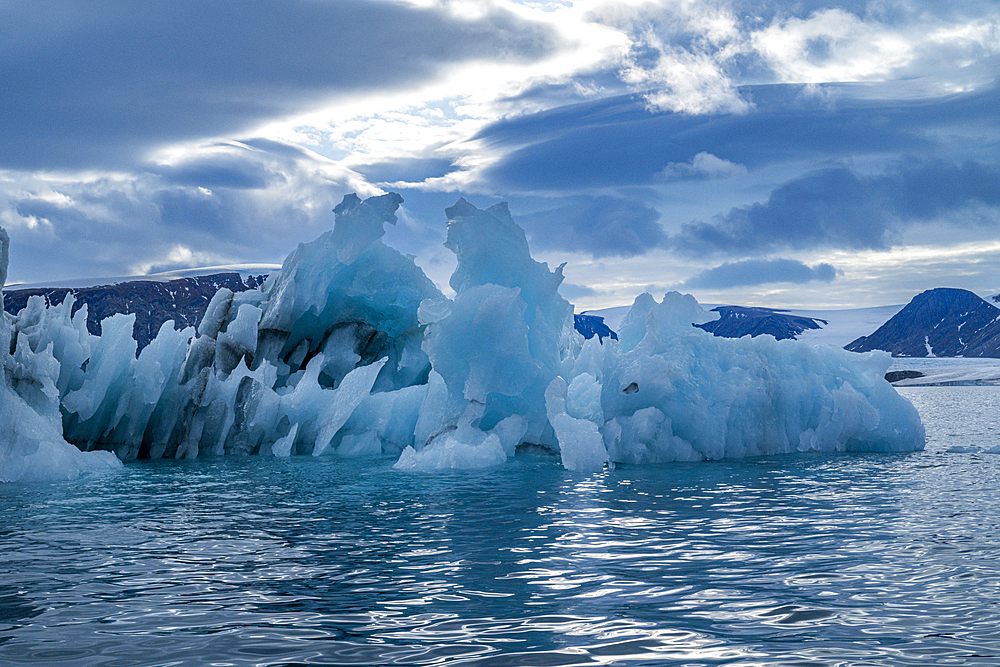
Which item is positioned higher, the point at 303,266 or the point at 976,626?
the point at 303,266

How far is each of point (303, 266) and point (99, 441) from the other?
8553 millimetres

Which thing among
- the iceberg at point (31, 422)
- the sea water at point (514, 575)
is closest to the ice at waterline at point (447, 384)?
the iceberg at point (31, 422)

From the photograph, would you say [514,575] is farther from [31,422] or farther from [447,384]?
[31,422]

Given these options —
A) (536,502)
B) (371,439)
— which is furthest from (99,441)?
(536,502)

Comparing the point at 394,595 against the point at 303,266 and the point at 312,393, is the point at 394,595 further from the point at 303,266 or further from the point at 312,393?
the point at 303,266

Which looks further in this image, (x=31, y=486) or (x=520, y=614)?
(x=31, y=486)

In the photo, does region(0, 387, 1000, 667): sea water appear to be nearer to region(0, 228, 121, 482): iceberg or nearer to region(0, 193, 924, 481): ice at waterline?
region(0, 228, 121, 482): iceberg

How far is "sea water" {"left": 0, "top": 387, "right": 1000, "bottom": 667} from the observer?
19.9ft

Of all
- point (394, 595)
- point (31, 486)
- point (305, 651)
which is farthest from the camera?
point (31, 486)

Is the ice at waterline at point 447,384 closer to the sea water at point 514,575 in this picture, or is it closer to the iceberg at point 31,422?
the iceberg at point 31,422

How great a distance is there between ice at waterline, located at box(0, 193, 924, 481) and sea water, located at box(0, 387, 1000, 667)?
15.6 ft

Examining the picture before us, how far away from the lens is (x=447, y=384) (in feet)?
70.8

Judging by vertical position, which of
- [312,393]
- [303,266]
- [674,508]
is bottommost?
[674,508]

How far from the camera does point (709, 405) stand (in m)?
20.7
